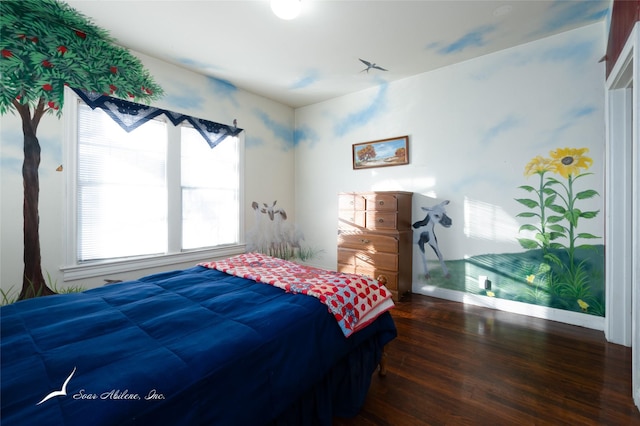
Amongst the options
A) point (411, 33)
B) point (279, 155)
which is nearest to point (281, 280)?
point (411, 33)

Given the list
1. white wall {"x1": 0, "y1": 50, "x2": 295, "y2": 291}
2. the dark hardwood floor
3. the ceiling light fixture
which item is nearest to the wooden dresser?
the dark hardwood floor

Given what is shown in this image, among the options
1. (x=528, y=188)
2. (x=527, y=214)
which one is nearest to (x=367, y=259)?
(x=527, y=214)

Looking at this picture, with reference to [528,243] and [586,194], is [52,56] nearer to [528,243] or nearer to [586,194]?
[528,243]

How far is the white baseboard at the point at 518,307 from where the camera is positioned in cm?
267

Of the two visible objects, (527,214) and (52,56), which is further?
(527,214)

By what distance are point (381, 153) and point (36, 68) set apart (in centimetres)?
377

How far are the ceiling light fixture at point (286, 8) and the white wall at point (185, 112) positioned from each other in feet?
5.75

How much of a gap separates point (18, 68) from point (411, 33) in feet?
11.7

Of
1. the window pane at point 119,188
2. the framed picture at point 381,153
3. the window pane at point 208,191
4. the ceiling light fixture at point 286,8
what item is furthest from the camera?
the framed picture at point 381,153

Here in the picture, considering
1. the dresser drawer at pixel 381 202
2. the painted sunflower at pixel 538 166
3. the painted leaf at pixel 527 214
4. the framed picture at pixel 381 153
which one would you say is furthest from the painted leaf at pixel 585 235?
the framed picture at pixel 381 153

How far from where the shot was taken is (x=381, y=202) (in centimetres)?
350

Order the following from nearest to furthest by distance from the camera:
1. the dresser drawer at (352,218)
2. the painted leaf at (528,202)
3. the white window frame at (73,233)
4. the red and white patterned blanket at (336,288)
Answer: the red and white patterned blanket at (336,288), the white window frame at (73,233), the painted leaf at (528,202), the dresser drawer at (352,218)

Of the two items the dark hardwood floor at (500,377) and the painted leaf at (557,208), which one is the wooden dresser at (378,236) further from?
the painted leaf at (557,208)

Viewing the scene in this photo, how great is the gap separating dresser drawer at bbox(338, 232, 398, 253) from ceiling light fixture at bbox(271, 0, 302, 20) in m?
2.49
